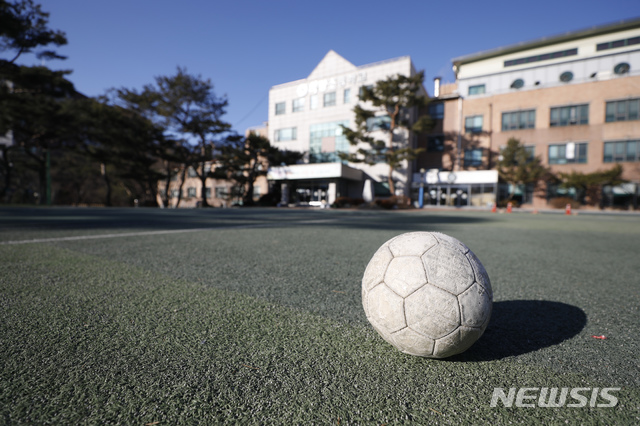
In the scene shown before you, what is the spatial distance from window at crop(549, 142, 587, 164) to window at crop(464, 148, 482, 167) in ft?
22.0

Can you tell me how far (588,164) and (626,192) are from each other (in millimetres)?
4040

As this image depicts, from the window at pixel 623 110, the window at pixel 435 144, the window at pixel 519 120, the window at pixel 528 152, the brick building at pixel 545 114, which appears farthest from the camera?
the window at pixel 435 144

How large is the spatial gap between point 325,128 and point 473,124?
1690 cm

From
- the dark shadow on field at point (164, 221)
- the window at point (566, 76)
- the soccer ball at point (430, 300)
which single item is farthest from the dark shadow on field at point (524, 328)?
the window at point (566, 76)

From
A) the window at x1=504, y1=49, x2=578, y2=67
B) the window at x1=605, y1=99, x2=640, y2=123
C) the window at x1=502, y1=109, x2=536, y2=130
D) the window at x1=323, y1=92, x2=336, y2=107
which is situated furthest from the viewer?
the window at x1=323, y1=92, x2=336, y2=107

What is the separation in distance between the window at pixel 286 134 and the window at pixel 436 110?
1658cm

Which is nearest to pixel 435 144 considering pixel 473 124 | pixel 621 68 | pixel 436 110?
pixel 436 110

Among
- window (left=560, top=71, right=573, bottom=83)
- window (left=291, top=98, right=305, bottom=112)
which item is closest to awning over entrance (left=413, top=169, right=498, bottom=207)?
window (left=560, top=71, right=573, bottom=83)

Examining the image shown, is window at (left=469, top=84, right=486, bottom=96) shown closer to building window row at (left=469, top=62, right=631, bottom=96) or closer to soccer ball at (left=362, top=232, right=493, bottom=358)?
building window row at (left=469, top=62, right=631, bottom=96)

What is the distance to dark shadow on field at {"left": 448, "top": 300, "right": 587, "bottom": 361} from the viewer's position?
185cm

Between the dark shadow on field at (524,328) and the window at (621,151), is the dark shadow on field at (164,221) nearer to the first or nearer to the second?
the dark shadow on field at (524,328)

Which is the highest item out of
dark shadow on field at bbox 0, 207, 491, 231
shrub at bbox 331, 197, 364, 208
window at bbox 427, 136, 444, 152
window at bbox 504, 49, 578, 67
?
window at bbox 504, 49, 578, 67

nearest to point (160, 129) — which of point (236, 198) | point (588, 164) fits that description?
point (236, 198)

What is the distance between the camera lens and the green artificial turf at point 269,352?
1.29 meters
